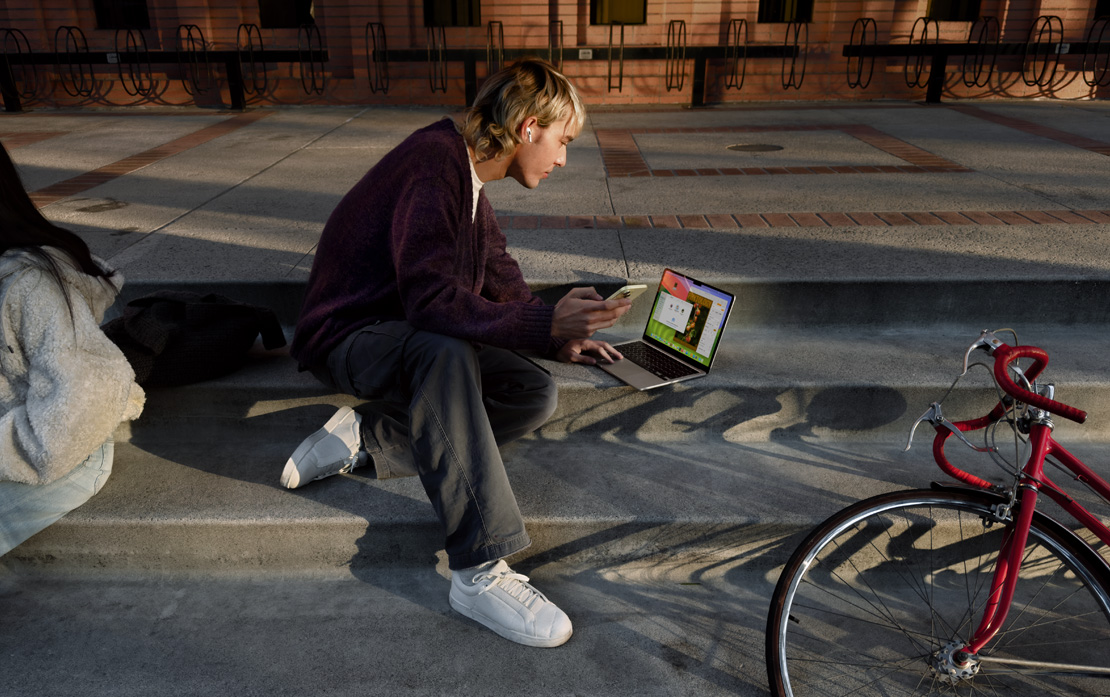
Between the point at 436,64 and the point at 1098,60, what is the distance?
8478mm

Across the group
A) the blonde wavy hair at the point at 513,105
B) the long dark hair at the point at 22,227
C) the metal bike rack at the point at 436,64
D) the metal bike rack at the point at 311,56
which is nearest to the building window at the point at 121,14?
the metal bike rack at the point at 311,56

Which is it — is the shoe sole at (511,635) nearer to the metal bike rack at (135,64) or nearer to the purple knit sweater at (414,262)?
the purple knit sweater at (414,262)

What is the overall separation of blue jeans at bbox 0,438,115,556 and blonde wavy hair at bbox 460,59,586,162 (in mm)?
1599

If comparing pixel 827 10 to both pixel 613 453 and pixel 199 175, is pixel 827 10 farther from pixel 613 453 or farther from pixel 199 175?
pixel 613 453

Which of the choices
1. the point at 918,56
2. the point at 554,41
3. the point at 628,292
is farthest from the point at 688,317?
the point at 918,56

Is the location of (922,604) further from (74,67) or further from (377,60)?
(74,67)

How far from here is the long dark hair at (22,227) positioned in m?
2.30

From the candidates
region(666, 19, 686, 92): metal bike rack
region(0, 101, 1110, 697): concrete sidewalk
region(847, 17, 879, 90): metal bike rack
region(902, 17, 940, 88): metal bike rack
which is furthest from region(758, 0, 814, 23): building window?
region(0, 101, 1110, 697): concrete sidewalk

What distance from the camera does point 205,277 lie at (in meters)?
3.66

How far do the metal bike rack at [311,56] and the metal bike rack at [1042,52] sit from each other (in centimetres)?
884

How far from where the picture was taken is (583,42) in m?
10.4

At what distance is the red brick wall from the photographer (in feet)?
33.6

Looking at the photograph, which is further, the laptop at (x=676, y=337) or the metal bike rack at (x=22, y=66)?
the metal bike rack at (x=22, y=66)

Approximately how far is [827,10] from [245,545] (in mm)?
10215
